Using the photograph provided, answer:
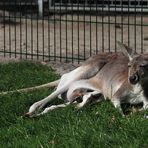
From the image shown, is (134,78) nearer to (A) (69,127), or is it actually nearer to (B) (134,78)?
(B) (134,78)

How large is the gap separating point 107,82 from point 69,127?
147cm

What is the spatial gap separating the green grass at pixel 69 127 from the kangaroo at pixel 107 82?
0.16m

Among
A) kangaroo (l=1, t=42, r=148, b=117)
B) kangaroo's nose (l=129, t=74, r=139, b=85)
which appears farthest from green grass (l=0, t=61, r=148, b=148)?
kangaroo's nose (l=129, t=74, r=139, b=85)

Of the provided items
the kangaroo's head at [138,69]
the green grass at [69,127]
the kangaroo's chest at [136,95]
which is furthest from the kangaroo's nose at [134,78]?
the green grass at [69,127]

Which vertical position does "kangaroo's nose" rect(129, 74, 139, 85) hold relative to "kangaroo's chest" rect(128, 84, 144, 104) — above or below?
above

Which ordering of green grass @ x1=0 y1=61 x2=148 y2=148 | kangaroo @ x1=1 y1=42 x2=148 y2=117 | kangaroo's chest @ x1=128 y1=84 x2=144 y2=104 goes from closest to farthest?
green grass @ x1=0 y1=61 x2=148 y2=148 < kangaroo @ x1=1 y1=42 x2=148 y2=117 < kangaroo's chest @ x1=128 y1=84 x2=144 y2=104

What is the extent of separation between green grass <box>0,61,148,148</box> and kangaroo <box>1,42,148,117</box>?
156 millimetres

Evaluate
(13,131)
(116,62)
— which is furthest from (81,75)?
(13,131)

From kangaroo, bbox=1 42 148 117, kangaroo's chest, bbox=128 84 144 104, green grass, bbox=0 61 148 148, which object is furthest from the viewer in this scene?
kangaroo's chest, bbox=128 84 144 104

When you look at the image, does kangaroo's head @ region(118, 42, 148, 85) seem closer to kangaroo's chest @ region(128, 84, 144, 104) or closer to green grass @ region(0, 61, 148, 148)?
kangaroo's chest @ region(128, 84, 144, 104)

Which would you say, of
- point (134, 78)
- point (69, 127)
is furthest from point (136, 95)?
point (69, 127)

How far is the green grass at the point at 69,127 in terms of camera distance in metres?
5.18

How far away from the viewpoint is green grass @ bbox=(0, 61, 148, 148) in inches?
204

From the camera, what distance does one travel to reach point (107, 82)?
23.3 feet
